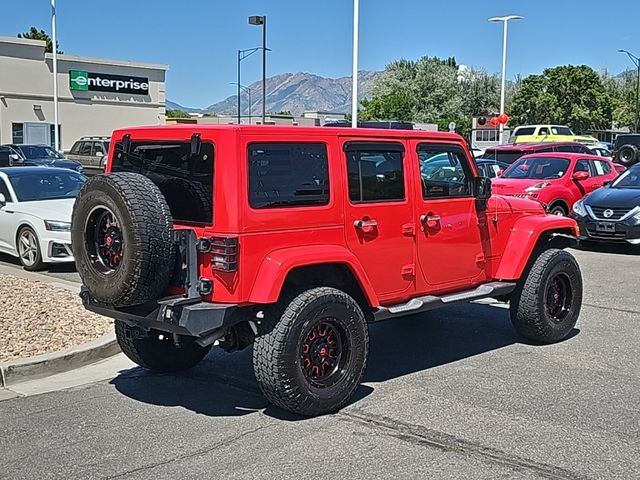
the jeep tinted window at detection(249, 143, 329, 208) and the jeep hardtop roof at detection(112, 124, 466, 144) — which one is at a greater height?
the jeep hardtop roof at detection(112, 124, 466, 144)

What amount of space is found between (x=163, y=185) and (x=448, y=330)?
12.5 feet

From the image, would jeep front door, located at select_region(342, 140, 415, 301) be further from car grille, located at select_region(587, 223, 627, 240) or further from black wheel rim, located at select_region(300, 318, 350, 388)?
car grille, located at select_region(587, 223, 627, 240)

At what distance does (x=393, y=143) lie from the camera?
6.51m

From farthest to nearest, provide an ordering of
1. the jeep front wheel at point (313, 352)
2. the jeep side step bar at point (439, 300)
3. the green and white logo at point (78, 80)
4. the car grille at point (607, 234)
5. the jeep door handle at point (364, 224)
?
the green and white logo at point (78, 80)
the car grille at point (607, 234)
the jeep side step bar at point (439, 300)
the jeep door handle at point (364, 224)
the jeep front wheel at point (313, 352)

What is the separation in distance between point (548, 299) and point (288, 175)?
11.2 feet

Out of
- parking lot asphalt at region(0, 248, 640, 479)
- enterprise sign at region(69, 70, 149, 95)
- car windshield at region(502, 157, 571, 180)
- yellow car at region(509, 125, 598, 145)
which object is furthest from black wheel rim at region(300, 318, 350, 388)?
enterprise sign at region(69, 70, 149, 95)

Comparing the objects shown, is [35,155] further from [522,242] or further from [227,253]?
[227,253]

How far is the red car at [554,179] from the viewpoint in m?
16.4

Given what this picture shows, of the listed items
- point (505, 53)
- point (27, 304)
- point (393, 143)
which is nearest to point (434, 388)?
point (393, 143)

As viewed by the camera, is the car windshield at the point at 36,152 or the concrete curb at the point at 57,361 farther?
the car windshield at the point at 36,152

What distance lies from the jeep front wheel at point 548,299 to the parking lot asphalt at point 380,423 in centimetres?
19

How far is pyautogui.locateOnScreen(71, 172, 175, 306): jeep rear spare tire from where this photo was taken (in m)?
5.24

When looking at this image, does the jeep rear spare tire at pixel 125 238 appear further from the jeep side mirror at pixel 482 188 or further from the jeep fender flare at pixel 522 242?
the jeep fender flare at pixel 522 242

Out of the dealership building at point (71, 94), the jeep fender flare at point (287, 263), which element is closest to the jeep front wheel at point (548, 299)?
the jeep fender flare at point (287, 263)
